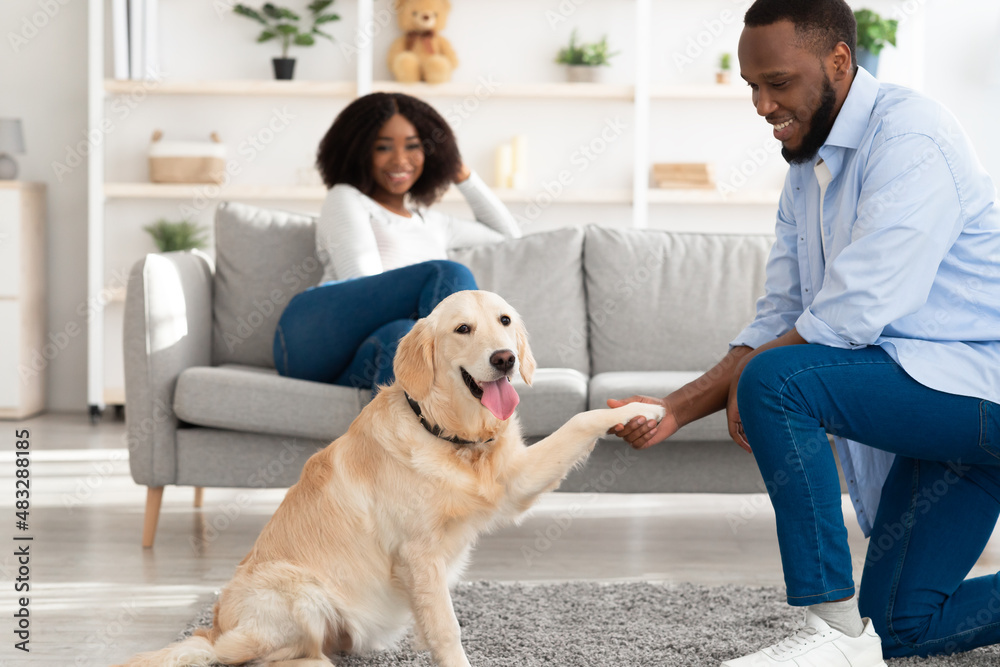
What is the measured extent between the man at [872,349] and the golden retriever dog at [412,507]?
0.24 metres

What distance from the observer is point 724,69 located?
5184 millimetres

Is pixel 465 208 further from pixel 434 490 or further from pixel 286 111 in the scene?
pixel 434 490

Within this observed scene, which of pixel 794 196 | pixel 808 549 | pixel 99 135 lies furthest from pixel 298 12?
pixel 808 549

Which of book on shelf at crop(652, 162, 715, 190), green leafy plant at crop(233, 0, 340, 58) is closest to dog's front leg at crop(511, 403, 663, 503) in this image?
book on shelf at crop(652, 162, 715, 190)

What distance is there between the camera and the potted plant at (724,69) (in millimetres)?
5133

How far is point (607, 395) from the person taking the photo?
2617 mm

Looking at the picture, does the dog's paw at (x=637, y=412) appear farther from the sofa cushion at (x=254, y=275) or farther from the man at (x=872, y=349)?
the sofa cushion at (x=254, y=275)

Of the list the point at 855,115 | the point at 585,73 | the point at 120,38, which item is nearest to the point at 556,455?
the point at 855,115

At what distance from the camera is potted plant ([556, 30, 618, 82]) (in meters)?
5.16

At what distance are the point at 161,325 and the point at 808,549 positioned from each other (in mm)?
1937

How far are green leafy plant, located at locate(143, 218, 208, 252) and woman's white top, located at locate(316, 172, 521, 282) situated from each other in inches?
90.0

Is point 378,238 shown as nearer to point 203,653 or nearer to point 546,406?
point 546,406

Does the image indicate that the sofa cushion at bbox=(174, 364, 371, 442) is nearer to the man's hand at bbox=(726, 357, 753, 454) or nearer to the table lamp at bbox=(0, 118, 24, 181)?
the man's hand at bbox=(726, 357, 753, 454)

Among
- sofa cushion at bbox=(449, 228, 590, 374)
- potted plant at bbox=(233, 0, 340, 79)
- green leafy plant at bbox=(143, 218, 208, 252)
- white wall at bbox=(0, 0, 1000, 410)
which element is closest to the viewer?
sofa cushion at bbox=(449, 228, 590, 374)
